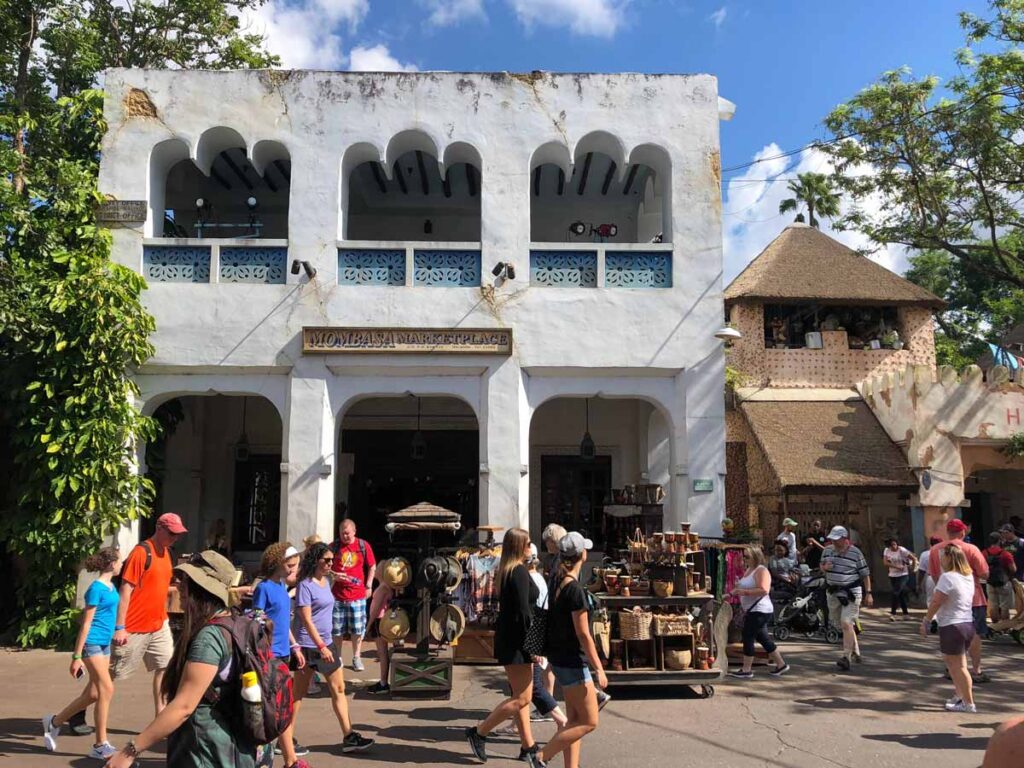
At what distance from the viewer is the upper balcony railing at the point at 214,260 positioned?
12812 mm

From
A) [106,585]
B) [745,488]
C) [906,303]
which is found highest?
[906,303]

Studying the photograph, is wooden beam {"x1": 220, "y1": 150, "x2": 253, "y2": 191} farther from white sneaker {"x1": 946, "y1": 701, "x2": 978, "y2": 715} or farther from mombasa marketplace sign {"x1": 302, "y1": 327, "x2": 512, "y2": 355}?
white sneaker {"x1": 946, "y1": 701, "x2": 978, "y2": 715}

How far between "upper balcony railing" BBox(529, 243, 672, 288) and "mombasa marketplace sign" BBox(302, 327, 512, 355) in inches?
48.7

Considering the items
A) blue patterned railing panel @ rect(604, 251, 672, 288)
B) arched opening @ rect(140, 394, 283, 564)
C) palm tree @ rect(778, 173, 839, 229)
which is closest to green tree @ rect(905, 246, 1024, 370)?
palm tree @ rect(778, 173, 839, 229)

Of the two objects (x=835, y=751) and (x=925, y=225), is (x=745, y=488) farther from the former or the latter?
(x=835, y=751)

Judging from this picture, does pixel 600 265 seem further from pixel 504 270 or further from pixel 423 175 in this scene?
pixel 423 175

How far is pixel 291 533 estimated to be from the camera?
12.3 m

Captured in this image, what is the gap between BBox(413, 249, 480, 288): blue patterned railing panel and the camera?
42.3 feet

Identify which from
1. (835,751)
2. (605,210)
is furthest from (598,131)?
(835,751)

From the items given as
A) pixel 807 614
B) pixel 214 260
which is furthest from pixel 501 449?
pixel 807 614

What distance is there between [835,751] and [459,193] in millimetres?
11542

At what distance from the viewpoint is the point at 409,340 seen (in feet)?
41.5

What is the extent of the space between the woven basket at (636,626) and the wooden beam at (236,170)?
10152mm

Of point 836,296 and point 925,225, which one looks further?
point 836,296
